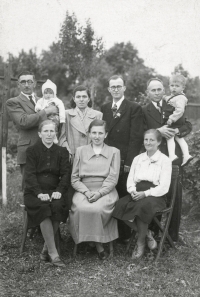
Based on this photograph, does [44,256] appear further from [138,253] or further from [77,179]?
[138,253]

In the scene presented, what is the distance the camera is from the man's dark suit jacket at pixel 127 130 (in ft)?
15.4

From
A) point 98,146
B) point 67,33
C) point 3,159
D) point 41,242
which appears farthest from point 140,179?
point 67,33

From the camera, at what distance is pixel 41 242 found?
16.2ft

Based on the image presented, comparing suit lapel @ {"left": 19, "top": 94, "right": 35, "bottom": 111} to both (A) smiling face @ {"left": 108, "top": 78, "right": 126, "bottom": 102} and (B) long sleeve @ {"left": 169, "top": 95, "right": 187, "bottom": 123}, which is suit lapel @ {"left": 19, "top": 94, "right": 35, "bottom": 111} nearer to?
(A) smiling face @ {"left": 108, "top": 78, "right": 126, "bottom": 102}

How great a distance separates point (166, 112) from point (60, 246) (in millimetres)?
2230

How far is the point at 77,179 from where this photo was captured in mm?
4590

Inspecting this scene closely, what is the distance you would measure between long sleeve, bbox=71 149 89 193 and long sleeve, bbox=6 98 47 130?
2.21ft

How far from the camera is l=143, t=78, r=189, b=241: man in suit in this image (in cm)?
463

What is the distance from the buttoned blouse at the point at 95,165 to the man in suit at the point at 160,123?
24.3 inches

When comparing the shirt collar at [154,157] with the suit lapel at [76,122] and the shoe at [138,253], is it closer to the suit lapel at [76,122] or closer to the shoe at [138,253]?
the suit lapel at [76,122]

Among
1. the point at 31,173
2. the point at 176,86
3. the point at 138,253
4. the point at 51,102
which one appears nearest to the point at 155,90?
the point at 176,86

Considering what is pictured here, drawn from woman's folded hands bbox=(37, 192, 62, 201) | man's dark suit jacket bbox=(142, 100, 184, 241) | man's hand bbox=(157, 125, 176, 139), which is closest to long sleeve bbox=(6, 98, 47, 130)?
woman's folded hands bbox=(37, 192, 62, 201)

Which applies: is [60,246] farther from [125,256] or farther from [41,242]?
[125,256]

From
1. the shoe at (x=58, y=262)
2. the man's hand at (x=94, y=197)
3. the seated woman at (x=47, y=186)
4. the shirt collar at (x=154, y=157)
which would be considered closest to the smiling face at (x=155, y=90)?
the shirt collar at (x=154, y=157)
